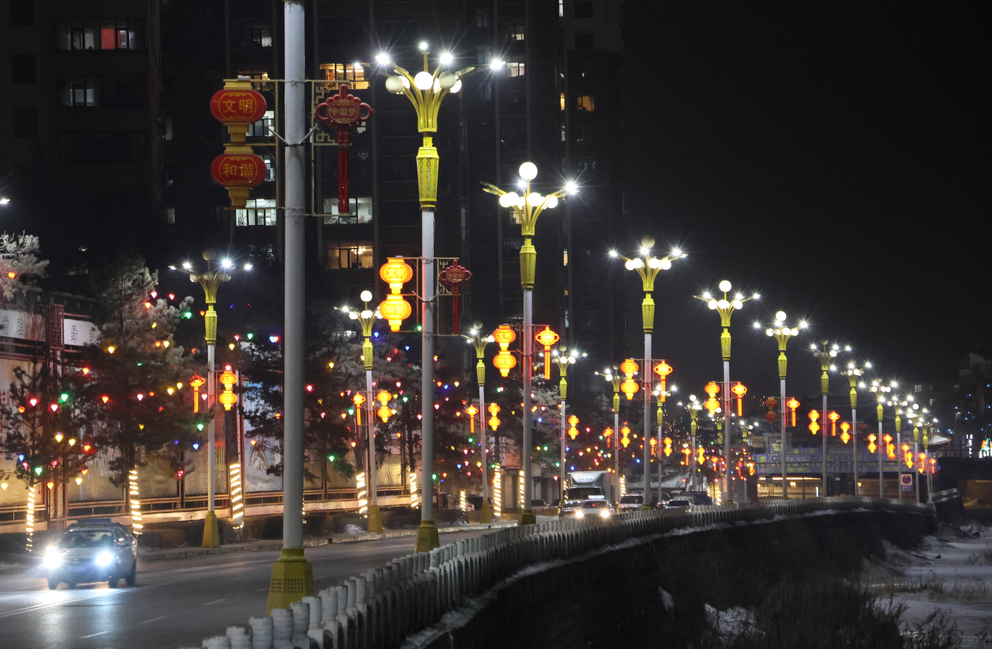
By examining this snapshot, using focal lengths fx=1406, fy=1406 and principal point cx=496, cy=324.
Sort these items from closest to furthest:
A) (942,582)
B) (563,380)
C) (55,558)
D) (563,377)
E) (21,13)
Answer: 1. (55,558)
2. (942,582)
3. (563,380)
4. (563,377)
5. (21,13)

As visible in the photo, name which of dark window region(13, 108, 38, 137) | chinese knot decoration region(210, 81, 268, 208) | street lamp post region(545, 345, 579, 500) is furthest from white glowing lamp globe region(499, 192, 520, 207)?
dark window region(13, 108, 38, 137)

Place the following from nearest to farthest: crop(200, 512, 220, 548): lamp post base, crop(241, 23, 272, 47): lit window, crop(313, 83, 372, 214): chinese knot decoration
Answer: crop(313, 83, 372, 214): chinese knot decoration < crop(200, 512, 220, 548): lamp post base < crop(241, 23, 272, 47): lit window

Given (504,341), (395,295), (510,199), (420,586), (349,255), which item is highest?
(349,255)

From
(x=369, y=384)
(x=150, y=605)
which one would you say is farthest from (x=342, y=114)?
(x=369, y=384)

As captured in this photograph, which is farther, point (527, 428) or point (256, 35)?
point (256, 35)

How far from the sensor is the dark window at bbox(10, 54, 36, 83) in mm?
78125

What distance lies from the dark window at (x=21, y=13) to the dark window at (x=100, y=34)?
61.6 inches

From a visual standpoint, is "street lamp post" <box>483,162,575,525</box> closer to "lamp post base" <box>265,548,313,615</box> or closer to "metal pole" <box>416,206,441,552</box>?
"metal pole" <box>416,206,441,552</box>

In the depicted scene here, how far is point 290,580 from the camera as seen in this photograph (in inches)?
675

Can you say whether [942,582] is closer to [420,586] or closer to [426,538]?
[426,538]

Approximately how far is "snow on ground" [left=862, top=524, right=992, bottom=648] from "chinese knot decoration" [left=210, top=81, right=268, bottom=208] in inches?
1022

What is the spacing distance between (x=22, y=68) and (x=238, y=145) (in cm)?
6452

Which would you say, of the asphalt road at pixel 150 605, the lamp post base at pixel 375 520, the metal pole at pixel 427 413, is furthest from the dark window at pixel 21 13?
the metal pole at pixel 427 413

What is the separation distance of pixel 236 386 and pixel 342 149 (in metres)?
39.4
